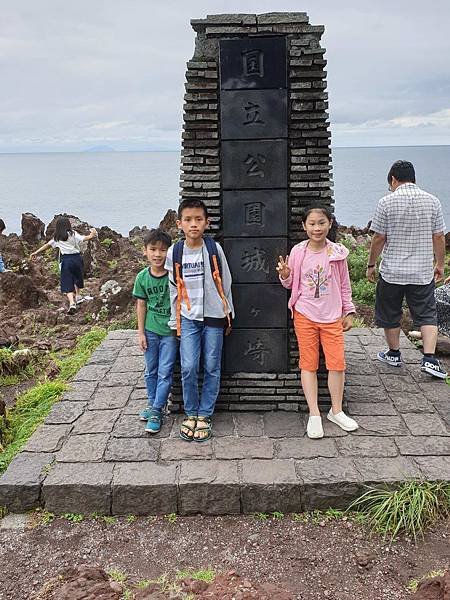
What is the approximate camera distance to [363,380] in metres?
5.89

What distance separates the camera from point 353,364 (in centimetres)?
634

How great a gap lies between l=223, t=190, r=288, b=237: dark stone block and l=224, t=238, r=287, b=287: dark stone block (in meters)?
0.07

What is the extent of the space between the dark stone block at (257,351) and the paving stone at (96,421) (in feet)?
3.47

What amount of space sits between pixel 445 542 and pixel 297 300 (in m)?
2.01

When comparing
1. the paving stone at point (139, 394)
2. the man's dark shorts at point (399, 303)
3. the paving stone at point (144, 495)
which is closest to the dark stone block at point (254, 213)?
the man's dark shorts at point (399, 303)

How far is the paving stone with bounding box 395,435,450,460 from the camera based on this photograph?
4492 millimetres

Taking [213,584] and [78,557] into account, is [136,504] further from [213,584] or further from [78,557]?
[213,584]

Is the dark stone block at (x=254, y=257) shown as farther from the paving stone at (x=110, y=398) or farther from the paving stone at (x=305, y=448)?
the paving stone at (x=110, y=398)

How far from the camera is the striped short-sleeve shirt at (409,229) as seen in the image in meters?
5.59

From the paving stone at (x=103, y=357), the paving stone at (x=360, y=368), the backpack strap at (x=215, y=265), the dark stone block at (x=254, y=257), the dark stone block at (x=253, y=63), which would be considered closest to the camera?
the dark stone block at (x=253, y=63)

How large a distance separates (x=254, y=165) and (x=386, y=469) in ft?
8.23

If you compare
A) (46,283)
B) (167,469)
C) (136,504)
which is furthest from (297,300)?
(46,283)

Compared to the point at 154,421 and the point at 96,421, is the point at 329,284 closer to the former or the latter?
→ the point at 154,421

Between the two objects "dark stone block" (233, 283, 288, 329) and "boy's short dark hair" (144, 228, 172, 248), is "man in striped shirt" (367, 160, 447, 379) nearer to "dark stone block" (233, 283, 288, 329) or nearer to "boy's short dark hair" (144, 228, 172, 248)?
"dark stone block" (233, 283, 288, 329)
